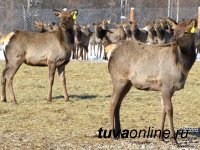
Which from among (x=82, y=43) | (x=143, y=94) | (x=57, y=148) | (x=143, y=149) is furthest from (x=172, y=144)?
(x=82, y=43)

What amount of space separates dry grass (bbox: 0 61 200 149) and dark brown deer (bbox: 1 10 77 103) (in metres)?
0.68

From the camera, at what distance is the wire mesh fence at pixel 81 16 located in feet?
116

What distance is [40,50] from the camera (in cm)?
Result: 1321

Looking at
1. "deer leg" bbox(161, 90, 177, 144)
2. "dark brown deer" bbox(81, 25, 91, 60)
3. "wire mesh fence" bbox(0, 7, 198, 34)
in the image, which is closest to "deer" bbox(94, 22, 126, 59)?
"dark brown deer" bbox(81, 25, 91, 60)

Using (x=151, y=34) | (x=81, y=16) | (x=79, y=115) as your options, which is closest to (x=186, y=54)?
(x=79, y=115)

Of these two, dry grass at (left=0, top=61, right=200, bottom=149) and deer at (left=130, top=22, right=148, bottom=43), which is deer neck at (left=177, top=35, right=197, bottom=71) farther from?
deer at (left=130, top=22, right=148, bottom=43)

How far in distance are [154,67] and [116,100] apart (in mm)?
805

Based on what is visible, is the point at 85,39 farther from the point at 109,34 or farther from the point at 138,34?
the point at 138,34

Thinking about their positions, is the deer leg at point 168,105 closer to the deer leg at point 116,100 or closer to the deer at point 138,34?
the deer leg at point 116,100

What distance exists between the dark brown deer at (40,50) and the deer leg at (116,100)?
3.90m

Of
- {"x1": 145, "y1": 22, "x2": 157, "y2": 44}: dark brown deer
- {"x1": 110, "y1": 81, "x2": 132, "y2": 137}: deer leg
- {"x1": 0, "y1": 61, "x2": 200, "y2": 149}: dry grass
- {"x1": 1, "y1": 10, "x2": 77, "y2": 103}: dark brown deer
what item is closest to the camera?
{"x1": 0, "y1": 61, "x2": 200, "y2": 149}: dry grass

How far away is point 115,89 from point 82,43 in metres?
18.6

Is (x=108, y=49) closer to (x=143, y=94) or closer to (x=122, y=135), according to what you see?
(x=122, y=135)

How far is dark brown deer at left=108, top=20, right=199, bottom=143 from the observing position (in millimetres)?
8750
